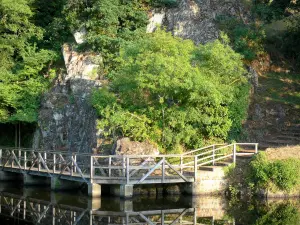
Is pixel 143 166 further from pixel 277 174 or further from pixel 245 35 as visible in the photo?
pixel 245 35

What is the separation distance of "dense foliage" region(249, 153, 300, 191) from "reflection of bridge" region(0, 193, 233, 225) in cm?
363

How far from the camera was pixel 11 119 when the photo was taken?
32.6m

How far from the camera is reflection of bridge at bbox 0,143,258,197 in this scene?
80.2 ft

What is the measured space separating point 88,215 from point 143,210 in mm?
2204

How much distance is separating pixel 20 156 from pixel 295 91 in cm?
1633

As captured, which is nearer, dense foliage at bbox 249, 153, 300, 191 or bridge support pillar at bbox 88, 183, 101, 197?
dense foliage at bbox 249, 153, 300, 191

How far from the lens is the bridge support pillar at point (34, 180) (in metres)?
29.5

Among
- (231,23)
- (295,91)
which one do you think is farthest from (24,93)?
(295,91)

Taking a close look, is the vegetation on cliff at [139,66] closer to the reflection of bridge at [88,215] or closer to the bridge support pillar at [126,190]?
the bridge support pillar at [126,190]

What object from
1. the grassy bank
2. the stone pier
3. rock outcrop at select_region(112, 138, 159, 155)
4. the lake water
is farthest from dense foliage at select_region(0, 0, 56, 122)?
the grassy bank

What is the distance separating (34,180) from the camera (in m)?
29.7

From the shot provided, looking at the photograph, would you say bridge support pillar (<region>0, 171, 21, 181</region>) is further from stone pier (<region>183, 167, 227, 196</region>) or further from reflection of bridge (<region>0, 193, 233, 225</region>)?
stone pier (<region>183, 167, 227, 196</region>)

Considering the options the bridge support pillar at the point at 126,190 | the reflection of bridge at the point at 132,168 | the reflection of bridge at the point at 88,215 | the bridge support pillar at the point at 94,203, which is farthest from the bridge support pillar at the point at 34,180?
the bridge support pillar at the point at 126,190

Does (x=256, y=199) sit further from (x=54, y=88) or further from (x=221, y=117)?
(x=54, y=88)
